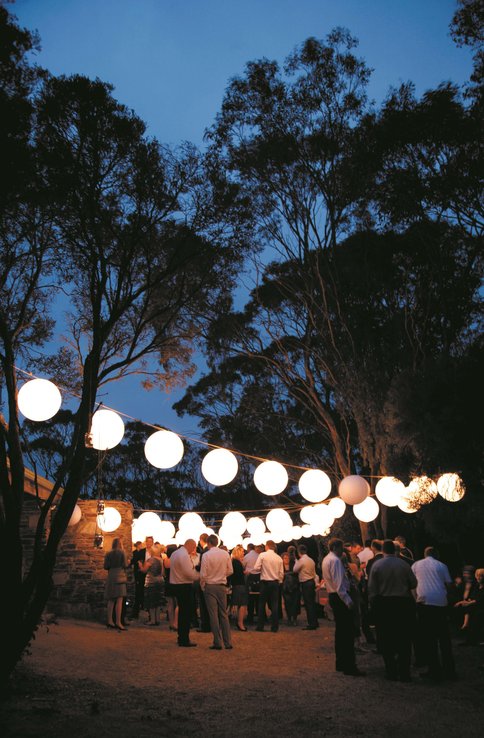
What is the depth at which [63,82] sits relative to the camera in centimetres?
741

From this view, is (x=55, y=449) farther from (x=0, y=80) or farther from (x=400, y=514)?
(x=0, y=80)

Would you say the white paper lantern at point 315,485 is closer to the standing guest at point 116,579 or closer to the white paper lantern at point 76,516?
the standing guest at point 116,579

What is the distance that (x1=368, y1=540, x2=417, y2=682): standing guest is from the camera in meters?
6.16

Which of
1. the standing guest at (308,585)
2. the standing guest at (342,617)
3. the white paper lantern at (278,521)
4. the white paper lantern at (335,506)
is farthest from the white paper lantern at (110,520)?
the standing guest at (342,617)

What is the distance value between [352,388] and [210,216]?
22.1 ft

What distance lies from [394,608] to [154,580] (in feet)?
19.4

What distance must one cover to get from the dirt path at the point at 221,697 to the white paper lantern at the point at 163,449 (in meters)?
2.35

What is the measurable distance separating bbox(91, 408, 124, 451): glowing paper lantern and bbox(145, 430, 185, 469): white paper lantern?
22.8 inches

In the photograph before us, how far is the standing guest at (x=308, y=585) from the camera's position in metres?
11.2

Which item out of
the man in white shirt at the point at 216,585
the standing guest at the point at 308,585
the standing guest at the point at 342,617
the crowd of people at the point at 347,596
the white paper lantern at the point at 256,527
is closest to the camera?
the crowd of people at the point at 347,596

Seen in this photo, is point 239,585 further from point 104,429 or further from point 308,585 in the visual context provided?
point 104,429

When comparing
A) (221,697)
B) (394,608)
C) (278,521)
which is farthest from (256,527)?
(221,697)

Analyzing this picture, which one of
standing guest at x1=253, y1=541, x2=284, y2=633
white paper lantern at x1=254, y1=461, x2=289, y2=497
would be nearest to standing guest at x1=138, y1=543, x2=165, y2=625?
standing guest at x1=253, y1=541, x2=284, y2=633

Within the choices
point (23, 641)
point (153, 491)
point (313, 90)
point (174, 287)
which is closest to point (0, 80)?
point (174, 287)
